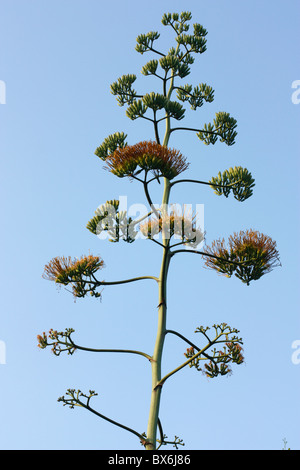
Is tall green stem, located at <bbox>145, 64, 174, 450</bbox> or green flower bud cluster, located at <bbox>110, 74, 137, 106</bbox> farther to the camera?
green flower bud cluster, located at <bbox>110, 74, 137, 106</bbox>

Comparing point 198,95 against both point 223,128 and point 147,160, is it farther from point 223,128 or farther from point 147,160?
point 147,160

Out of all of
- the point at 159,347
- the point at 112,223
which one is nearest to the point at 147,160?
the point at 112,223

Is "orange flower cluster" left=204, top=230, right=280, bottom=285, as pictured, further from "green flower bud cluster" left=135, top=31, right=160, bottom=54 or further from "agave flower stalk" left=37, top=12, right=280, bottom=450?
"green flower bud cluster" left=135, top=31, right=160, bottom=54

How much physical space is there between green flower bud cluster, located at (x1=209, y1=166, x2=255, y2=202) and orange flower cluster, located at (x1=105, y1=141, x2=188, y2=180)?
92 centimetres

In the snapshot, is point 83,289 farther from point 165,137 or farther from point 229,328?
point 165,137

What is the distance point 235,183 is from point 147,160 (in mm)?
1461

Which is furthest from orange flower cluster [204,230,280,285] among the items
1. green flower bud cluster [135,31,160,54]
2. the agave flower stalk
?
green flower bud cluster [135,31,160,54]

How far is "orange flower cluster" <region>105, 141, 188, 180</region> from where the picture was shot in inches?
243

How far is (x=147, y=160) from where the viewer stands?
20.3 ft

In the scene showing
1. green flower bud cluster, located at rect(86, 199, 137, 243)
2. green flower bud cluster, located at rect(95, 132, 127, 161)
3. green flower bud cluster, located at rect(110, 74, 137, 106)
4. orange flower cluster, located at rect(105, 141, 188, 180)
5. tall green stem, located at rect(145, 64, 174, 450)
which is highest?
green flower bud cluster, located at rect(110, 74, 137, 106)

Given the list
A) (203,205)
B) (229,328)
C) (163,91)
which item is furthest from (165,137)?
(229,328)

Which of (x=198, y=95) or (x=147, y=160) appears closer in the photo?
(x=147, y=160)
